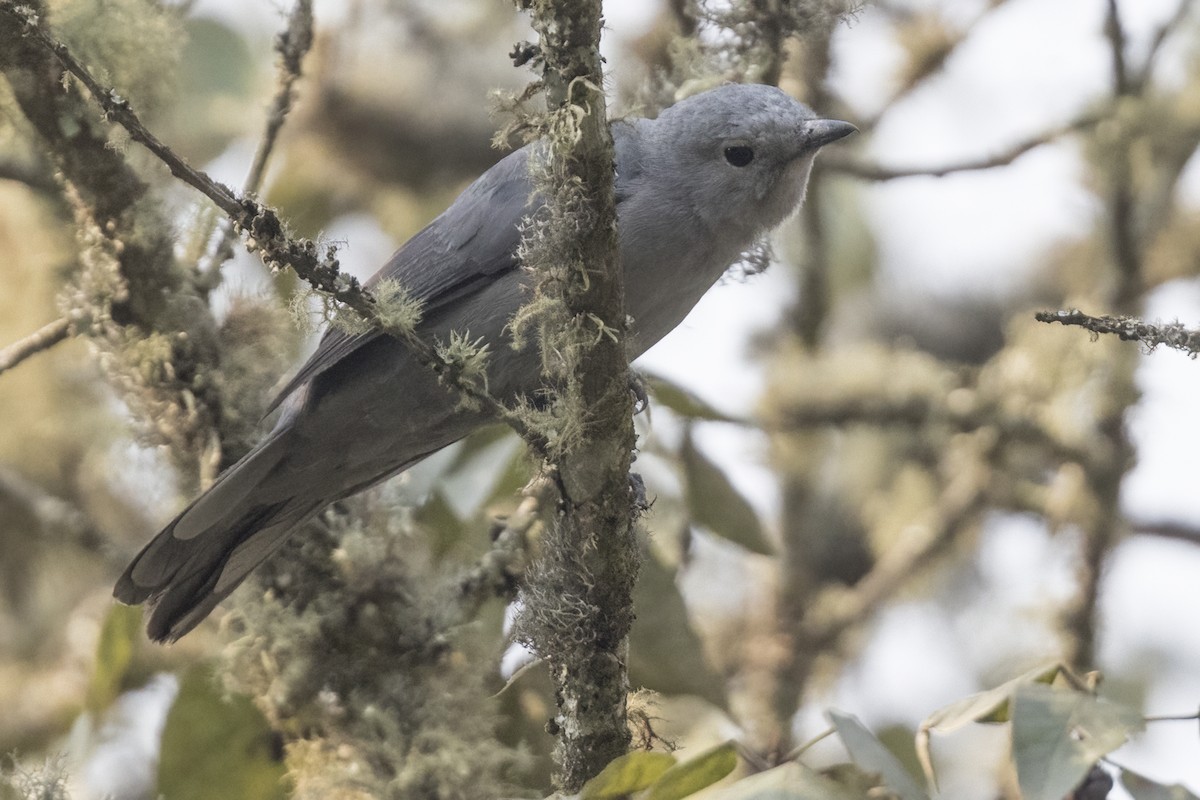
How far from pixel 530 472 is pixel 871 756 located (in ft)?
3.99

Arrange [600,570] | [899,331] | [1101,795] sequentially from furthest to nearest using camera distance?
[899,331] → [600,570] → [1101,795]

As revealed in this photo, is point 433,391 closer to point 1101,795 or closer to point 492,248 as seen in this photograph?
point 492,248

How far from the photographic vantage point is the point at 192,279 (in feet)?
11.5

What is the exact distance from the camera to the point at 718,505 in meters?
3.97

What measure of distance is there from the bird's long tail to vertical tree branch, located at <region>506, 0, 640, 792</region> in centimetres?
105

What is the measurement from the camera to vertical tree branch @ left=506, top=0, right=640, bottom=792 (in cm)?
240

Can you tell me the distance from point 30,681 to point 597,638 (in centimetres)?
335

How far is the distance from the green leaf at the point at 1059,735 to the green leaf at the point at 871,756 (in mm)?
230

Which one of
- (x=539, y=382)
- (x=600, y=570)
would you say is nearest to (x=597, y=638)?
(x=600, y=570)

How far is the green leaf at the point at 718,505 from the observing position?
13.0 ft

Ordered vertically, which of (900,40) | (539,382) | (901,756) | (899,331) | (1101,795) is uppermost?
(900,40)

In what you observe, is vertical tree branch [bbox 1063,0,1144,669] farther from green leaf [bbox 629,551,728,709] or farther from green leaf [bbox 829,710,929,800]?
green leaf [bbox 829,710,929,800]

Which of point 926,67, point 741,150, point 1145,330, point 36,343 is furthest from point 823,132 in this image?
point 36,343

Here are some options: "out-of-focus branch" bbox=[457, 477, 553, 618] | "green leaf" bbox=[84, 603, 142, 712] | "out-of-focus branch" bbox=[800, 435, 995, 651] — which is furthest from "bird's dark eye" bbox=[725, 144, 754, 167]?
"green leaf" bbox=[84, 603, 142, 712]
